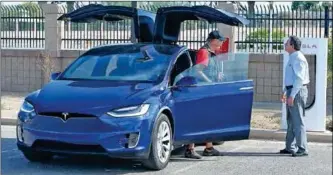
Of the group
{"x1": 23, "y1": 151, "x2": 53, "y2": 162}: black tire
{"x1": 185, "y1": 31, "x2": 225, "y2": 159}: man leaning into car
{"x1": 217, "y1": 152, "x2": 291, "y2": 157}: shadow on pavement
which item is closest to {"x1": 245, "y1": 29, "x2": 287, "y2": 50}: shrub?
{"x1": 217, "y1": 152, "x2": 291, "y2": 157}: shadow on pavement

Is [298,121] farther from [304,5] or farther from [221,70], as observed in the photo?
[304,5]

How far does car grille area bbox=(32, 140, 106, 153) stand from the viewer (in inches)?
320

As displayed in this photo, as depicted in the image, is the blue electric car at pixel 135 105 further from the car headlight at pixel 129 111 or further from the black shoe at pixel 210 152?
the black shoe at pixel 210 152

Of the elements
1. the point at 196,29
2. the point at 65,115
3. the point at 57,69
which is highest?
the point at 196,29

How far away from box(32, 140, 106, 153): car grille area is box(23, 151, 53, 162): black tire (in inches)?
11.5

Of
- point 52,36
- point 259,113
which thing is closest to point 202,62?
point 259,113

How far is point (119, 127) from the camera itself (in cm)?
804

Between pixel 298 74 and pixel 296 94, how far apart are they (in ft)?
0.91

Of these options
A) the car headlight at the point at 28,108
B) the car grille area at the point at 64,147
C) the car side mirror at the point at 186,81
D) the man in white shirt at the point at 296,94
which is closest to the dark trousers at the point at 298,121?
the man in white shirt at the point at 296,94

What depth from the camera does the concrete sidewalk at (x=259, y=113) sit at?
11.5 metres

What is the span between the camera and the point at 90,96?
830 cm

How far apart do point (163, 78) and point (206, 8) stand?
1492 millimetres

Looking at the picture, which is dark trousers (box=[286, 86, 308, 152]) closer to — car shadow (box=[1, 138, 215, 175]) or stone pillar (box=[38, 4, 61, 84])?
car shadow (box=[1, 138, 215, 175])

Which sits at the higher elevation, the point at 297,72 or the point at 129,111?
the point at 297,72
